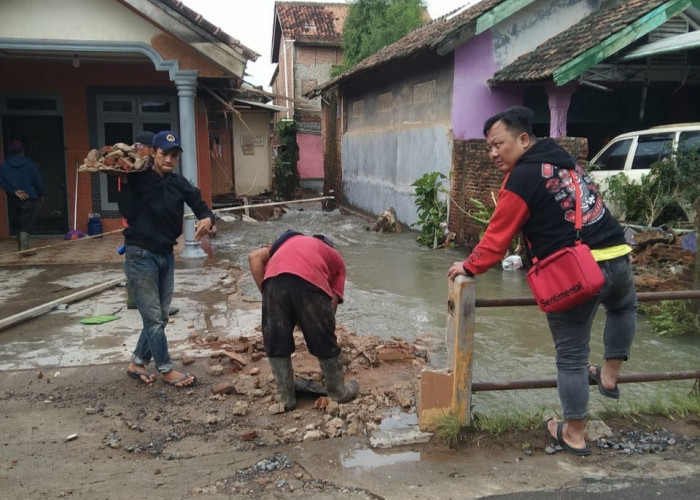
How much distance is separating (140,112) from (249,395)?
30.4 ft

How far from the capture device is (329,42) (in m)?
33.1

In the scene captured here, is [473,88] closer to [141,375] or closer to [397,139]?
[397,139]

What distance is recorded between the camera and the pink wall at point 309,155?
29641 millimetres

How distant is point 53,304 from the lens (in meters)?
6.79

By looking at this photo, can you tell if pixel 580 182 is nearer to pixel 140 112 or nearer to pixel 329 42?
pixel 140 112

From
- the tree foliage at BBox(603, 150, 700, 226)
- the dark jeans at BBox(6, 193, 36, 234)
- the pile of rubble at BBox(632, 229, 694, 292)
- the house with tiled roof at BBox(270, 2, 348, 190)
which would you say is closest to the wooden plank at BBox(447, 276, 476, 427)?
the pile of rubble at BBox(632, 229, 694, 292)

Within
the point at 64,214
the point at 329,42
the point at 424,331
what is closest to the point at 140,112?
the point at 64,214

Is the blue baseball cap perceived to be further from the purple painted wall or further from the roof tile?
the roof tile

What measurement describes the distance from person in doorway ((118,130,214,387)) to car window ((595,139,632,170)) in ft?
24.9

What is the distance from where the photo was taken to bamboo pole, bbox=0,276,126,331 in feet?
→ 20.1

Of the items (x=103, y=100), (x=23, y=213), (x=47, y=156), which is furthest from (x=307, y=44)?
(x=23, y=213)

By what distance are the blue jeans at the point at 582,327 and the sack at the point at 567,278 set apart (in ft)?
0.50

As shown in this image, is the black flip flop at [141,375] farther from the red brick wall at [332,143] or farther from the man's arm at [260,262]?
the red brick wall at [332,143]

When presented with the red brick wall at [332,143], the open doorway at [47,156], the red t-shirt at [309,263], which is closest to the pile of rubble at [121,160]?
the red t-shirt at [309,263]
